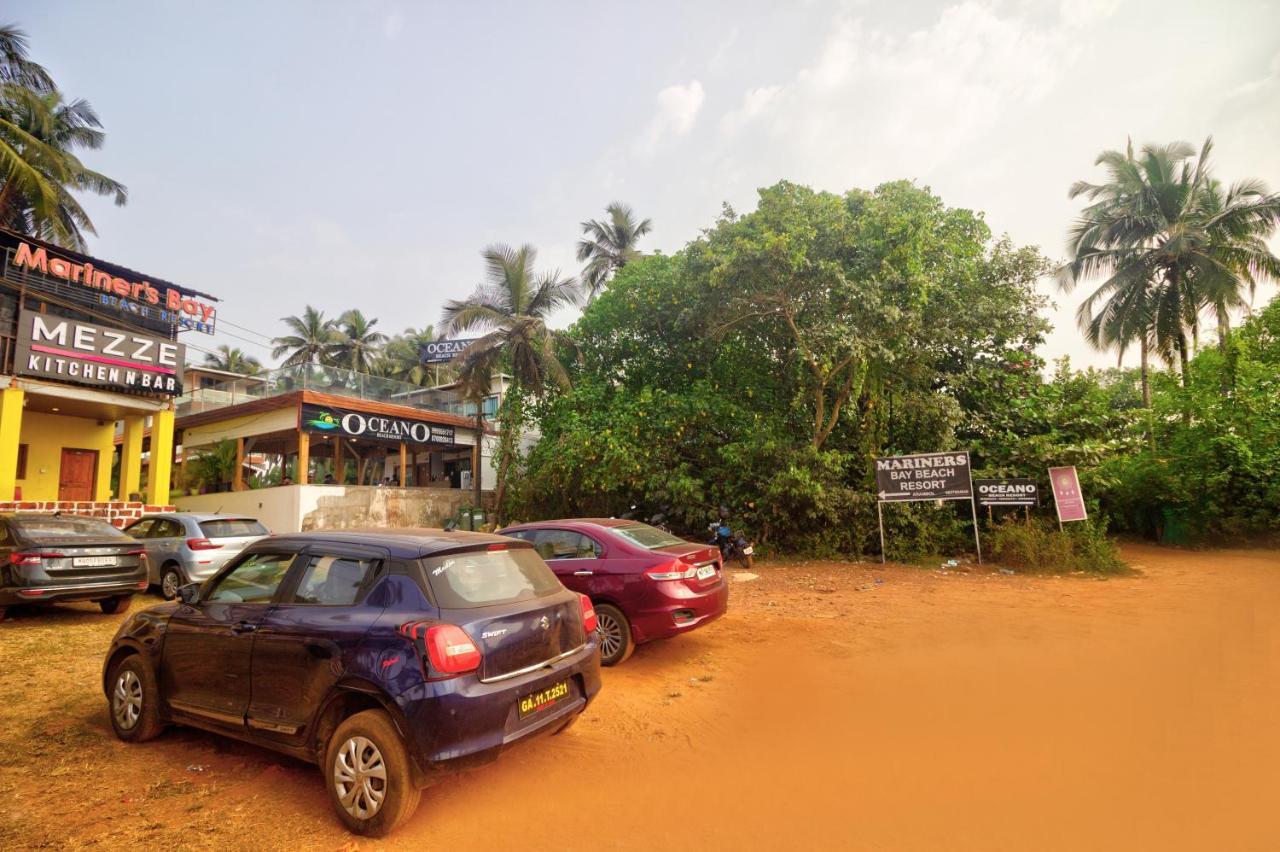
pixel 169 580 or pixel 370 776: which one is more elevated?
pixel 169 580

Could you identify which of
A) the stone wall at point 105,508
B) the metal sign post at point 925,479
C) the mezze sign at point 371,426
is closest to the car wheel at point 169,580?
the stone wall at point 105,508

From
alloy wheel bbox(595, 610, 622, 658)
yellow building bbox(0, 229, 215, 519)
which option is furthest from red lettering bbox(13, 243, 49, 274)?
alloy wheel bbox(595, 610, 622, 658)

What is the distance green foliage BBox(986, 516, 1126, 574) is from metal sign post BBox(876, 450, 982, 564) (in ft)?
1.65

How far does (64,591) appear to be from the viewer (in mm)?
7938

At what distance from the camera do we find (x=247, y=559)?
4430 mm

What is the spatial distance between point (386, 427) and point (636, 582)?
18523mm

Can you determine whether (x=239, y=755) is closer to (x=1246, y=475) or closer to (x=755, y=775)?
(x=755, y=775)

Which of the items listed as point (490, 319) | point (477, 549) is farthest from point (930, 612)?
point (490, 319)

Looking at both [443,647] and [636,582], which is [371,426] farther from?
[443,647]

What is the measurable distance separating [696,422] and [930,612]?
8406mm

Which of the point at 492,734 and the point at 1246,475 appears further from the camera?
the point at 1246,475

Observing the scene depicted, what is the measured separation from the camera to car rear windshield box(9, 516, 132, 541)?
319 inches

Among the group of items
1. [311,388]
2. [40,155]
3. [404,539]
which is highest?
[40,155]

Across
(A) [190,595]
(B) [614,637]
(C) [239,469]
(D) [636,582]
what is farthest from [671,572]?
(C) [239,469]
